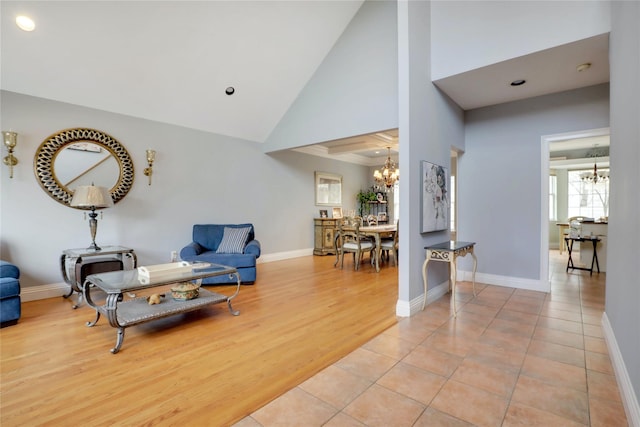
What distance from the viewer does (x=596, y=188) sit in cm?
790

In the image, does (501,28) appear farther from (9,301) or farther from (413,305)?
(9,301)

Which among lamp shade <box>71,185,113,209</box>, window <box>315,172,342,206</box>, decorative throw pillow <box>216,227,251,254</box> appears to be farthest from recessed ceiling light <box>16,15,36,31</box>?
window <box>315,172,342,206</box>

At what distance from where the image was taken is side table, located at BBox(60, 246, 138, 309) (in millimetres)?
3674

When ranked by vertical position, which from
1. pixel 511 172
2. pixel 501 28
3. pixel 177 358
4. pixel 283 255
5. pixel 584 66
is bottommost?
pixel 177 358

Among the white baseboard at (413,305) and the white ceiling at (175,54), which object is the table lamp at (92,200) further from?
the white baseboard at (413,305)

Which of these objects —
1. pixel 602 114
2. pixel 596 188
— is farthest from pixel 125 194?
pixel 596 188

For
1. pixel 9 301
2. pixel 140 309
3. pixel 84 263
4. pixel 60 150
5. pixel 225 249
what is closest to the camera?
pixel 140 309

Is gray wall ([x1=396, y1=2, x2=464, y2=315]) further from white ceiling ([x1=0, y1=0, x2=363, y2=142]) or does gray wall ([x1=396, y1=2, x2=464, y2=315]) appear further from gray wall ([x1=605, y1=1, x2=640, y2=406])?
white ceiling ([x1=0, y1=0, x2=363, y2=142])

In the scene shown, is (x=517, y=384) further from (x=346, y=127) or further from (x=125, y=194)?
(x=125, y=194)

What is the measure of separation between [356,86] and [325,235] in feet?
12.2

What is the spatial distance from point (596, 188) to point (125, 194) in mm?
10764

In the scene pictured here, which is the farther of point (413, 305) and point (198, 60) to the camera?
point (198, 60)

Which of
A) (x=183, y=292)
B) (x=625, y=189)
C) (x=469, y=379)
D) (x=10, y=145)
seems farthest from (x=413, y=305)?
(x=10, y=145)

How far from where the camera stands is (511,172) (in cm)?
429
